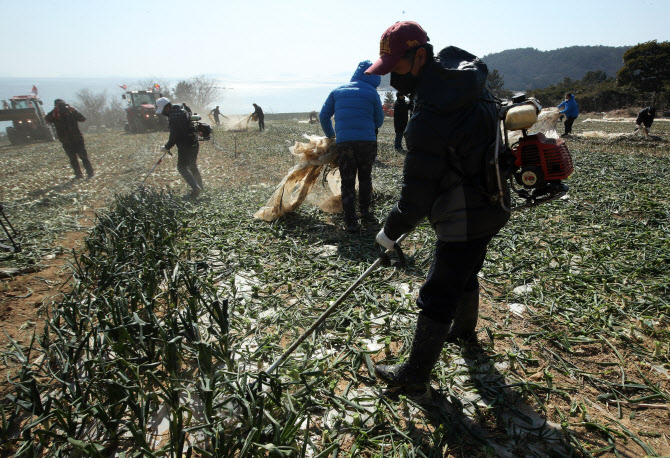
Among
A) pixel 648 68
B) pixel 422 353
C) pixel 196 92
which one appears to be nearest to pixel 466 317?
pixel 422 353

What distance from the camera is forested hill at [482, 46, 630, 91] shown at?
108m

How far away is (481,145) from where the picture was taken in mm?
1767

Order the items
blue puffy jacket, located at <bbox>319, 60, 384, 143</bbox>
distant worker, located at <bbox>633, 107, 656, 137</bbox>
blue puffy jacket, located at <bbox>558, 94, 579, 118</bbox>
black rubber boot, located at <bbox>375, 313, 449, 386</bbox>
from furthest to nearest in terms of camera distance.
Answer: blue puffy jacket, located at <bbox>558, 94, 579, 118</bbox>
distant worker, located at <bbox>633, 107, 656, 137</bbox>
blue puffy jacket, located at <bbox>319, 60, 384, 143</bbox>
black rubber boot, located at <bbox>375, 313, 449, 386</bbox>

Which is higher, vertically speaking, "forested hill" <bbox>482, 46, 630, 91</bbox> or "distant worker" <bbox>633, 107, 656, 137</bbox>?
"forested hill" <bbox>482, 46, 630, 91</bbox>

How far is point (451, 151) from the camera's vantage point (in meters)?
1.71

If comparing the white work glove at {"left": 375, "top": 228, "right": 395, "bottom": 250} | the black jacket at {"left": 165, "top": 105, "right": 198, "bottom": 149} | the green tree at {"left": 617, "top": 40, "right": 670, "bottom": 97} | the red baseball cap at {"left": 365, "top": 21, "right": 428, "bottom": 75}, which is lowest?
the white work glove at {"left": 375, "top": 228, "right": 395, "bottom": 250}

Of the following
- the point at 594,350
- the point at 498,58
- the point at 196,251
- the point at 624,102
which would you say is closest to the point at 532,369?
the point at 594,350

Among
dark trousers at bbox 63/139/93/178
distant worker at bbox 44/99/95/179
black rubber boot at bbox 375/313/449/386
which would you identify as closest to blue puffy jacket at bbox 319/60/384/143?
black rubber boot at bbox 375/313/449/386

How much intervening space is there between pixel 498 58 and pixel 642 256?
173 m

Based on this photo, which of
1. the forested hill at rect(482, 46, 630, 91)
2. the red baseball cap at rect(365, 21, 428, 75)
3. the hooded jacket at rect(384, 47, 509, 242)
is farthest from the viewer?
the forested hill at rect(482, 46, 630, 91)

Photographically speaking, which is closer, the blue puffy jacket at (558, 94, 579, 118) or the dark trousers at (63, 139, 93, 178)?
the dark trousers at (63, 139, 93, 178)

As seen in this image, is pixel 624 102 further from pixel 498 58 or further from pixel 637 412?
pixel 498 58

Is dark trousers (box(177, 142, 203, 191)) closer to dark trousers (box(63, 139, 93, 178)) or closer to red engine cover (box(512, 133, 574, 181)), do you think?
dark trousers (box(63, 139, 93, 178))

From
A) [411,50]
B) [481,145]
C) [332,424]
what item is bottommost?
[332,424]
